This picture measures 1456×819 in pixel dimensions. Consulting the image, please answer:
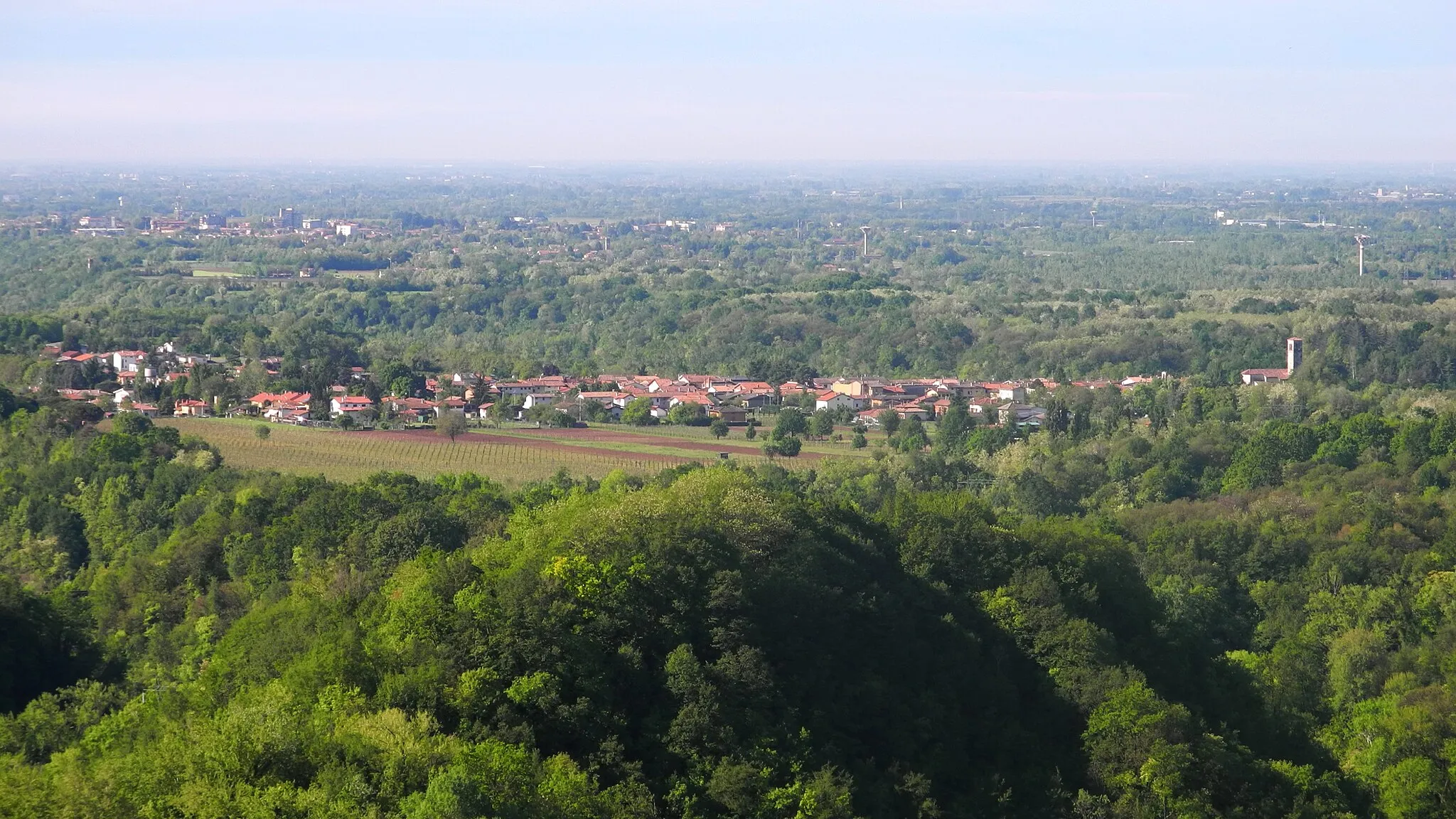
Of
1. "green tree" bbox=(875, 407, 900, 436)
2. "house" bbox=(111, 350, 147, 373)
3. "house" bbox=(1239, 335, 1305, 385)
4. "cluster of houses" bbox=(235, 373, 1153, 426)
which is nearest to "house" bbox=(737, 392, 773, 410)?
"cluster of houses" bbox=(235, 373, 1153, 426)

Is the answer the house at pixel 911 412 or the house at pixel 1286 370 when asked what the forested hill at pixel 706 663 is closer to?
the house at pixel 911 412

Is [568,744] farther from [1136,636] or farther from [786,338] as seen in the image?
[786,338]

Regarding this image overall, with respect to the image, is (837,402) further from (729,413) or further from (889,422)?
(889,422)

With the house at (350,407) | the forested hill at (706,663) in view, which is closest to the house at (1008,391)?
the house at (350,407)

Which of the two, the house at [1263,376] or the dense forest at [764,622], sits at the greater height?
the dense forest at [764,622]

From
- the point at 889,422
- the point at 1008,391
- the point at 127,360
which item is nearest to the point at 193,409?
the point at 127,360

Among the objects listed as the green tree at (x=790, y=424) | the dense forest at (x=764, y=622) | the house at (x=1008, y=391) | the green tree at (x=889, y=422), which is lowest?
the house at (x=1008, y=391)

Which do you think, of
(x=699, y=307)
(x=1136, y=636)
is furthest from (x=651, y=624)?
(x=699, y=307)
